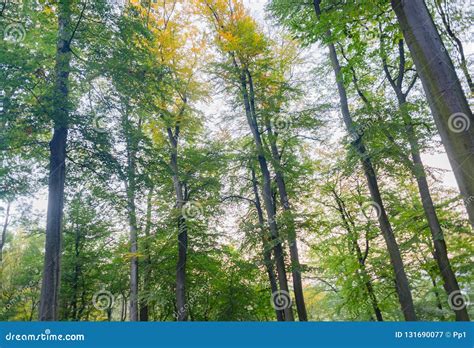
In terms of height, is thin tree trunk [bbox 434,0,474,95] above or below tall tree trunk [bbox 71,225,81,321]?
above

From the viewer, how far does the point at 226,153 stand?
13.0 meters

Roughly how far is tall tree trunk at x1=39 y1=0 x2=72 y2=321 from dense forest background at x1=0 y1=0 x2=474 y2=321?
1.9 inches

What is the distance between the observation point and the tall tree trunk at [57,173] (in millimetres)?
7543

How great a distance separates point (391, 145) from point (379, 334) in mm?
5116

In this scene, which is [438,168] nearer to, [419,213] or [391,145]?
[419,213]

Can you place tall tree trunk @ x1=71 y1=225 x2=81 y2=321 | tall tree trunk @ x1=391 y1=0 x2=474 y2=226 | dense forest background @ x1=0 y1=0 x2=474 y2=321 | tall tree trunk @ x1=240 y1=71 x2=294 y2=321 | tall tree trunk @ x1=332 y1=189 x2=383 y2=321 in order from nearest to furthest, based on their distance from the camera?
1. tall tree trunk @ x1=391 y1=0 x2=474 y2=226
2. dense forest background @ x1=0 y1=0 x2=474 y2=321
3. tall tree trunk @ x1=240 y1=71 x2=294 y2=321
4. tall tree trunk @ x1=332 y1=189 x2=383 y2=321
5. tall tree trunk @ x1=71 y1=225 x2=81 y2=321

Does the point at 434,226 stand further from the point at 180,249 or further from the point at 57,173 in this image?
the point at 57,173

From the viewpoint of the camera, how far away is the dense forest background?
297 inches

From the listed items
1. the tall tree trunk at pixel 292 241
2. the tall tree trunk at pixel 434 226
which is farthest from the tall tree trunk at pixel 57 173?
the tall tree trunk at pixel 434 226

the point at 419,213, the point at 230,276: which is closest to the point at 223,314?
the point at 230,276

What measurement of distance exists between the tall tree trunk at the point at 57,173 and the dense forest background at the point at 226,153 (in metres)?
0.05

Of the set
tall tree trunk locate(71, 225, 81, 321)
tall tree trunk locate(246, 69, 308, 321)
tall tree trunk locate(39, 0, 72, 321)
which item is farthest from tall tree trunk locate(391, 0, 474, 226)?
tall tree trunk locate(71, 225, 81, 321)

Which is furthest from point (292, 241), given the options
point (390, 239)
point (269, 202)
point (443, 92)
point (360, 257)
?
point (443, 92)

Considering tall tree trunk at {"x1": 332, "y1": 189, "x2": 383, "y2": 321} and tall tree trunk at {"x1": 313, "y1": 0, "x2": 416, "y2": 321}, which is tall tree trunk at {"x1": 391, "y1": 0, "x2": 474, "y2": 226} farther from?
tall tree trunk at {"x1": 332, "y1": 189, "x2": 383, "y2": 321}
